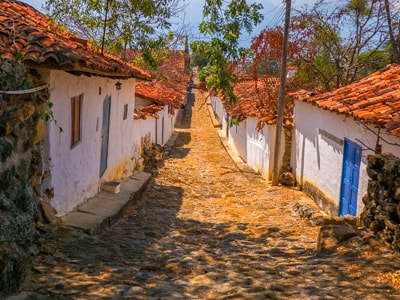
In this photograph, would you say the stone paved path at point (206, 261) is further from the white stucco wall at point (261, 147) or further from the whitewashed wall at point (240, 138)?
the whitewashed wall at point (240, 138)

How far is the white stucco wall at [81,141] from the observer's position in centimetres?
650

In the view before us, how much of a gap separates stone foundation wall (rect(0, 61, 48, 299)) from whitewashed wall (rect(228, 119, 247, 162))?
1417 cm

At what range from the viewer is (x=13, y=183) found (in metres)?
4.88

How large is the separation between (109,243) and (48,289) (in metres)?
2.31

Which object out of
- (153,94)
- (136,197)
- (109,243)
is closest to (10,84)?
(109,243)

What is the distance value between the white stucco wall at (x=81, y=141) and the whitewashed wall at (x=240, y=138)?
28.5 ft

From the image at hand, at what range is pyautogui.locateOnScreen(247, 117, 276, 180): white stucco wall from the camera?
48.2 feet

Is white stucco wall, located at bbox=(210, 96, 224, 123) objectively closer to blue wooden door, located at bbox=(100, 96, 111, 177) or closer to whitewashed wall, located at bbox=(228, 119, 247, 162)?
whitewashed wall, located at bbox=(228, 119, 247, 162)

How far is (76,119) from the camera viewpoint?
301 inches

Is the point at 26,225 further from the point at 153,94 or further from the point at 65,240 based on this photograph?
the point at 153,94

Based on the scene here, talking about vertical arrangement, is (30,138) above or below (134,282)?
above

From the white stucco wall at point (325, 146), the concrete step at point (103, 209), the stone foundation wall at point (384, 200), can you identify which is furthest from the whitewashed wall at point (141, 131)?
the stone foundation wall at point (384, 200)

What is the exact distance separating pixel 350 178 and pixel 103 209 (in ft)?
15.1

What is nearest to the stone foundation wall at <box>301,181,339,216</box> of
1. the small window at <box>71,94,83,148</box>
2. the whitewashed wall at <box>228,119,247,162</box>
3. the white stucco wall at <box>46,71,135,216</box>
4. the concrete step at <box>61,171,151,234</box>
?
the concrete step at <box>61,171,151,234</box>
